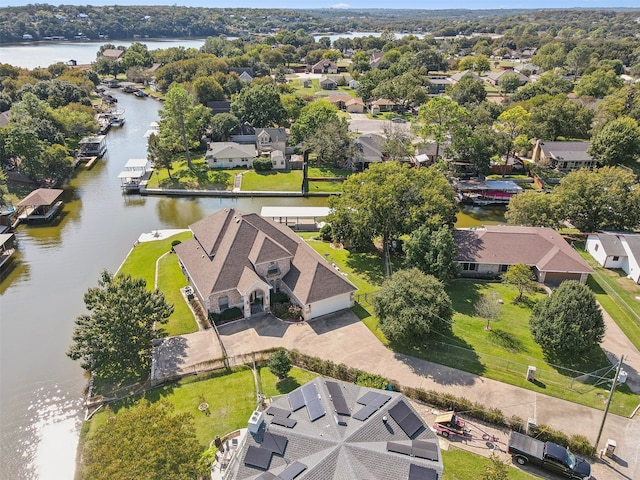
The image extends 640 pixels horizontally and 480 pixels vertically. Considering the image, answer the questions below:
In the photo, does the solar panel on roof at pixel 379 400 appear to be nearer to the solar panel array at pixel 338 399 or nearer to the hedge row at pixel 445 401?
the solar panel array at pixel 338 399

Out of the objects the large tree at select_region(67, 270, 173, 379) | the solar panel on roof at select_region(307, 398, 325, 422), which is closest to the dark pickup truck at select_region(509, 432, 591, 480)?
the solar panel on roof at select_region(307, 398, 325, 422)

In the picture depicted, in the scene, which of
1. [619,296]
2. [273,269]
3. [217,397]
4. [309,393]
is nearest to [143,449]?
[309,393]

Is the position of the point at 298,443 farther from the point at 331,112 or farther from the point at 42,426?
the point at 331,112

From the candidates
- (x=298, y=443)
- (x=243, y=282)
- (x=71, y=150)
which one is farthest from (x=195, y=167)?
(x=298, y=443)

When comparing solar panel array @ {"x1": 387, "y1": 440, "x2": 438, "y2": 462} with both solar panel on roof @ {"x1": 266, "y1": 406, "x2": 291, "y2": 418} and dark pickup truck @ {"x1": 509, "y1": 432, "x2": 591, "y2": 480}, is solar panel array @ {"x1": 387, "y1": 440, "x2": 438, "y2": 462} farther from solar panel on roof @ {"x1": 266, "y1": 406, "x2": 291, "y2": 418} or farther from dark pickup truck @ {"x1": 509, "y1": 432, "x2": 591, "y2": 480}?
dark pickup truck @ {"x1": 509, "y1": 432, "x2": 591, "y2": 480}

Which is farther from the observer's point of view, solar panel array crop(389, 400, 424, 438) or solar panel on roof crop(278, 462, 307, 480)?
solar panel array crop(389, 400, 424, 438)

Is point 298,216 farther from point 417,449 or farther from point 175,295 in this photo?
point 417,449
